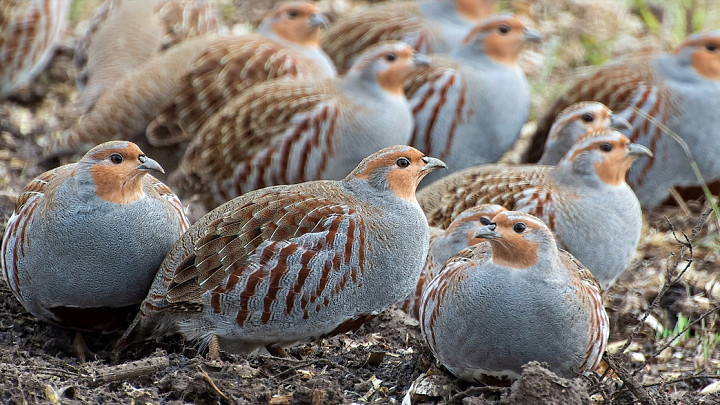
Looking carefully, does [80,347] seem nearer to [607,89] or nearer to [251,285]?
[251,285]

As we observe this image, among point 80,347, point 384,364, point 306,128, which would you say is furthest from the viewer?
point 306,128

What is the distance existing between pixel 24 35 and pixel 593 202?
4605mm

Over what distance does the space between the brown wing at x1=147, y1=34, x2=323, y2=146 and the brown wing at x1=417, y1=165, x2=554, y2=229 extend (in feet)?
5.65

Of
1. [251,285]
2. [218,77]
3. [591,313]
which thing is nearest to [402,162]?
[251,285]

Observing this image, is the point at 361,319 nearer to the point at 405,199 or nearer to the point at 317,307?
the point at 317,307

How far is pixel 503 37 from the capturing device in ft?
23.7

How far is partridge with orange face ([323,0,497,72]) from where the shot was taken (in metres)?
8.07

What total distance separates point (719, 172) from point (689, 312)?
1.59m

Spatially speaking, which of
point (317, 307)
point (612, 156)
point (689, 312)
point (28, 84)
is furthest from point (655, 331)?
point (28, 84)

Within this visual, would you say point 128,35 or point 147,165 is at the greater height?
point 147,165

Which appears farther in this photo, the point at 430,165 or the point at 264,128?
the point at 264,128

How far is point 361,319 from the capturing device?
450cm

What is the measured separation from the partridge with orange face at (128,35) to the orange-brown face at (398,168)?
13.0ft

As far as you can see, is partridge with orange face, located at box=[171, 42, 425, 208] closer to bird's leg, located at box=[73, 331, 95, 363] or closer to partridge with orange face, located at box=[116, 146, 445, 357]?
partridge with orange face, located at box=[116, 146, 445, 357]
